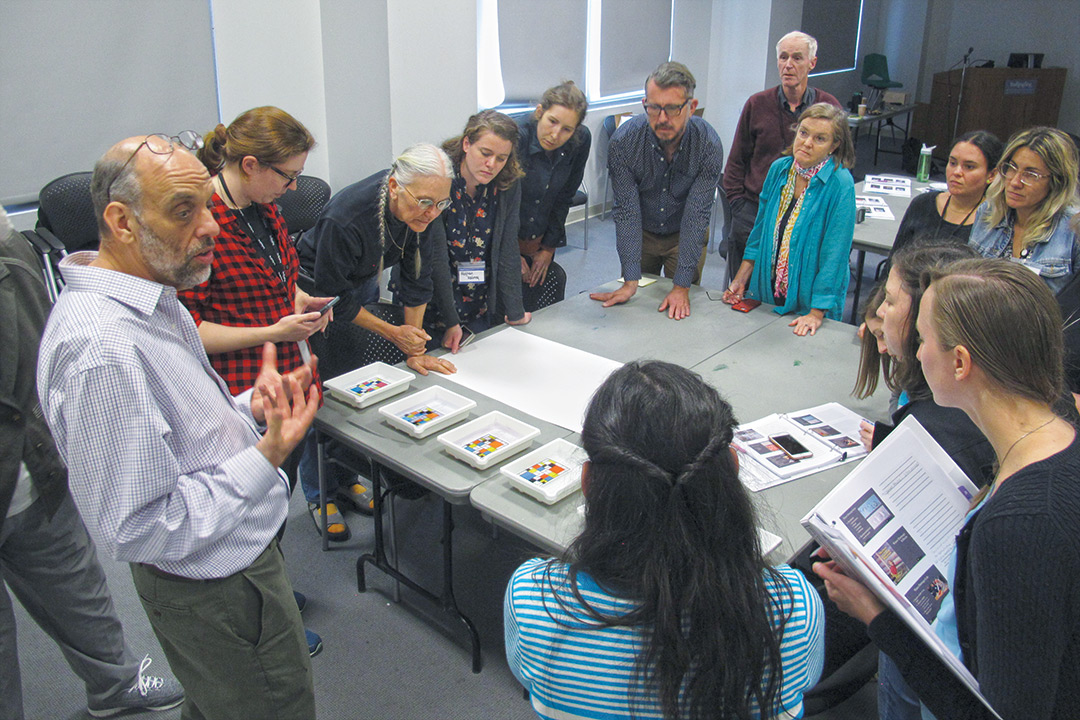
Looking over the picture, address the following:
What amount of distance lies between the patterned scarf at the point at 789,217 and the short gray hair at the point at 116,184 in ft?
7.74

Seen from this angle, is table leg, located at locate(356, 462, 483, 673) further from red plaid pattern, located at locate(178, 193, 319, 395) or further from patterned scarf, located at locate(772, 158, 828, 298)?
patterned scarf, located at locate(772, 158, 828, 298)

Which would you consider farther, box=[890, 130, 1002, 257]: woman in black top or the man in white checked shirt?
box=[890, 130, 1002, 257]: woman in black top

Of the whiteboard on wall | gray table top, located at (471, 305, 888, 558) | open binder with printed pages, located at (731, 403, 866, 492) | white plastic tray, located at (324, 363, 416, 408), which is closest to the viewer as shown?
gray table top, located at (471, 305, 888, 558)

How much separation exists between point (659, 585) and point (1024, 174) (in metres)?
2.43

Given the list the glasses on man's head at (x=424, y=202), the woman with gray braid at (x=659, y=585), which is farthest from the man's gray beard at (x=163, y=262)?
the glasses on man's head at (x=424, y=202)

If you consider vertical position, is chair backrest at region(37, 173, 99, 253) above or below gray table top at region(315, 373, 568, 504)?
above

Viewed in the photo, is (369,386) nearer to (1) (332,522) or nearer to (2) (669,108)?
(1) (332,522)

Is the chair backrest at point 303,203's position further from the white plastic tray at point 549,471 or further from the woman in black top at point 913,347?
the woman in black top at point 913,347

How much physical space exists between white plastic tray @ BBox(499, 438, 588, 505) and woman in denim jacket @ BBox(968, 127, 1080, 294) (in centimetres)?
168

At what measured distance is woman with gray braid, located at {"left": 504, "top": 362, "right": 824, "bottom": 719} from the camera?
0.97m

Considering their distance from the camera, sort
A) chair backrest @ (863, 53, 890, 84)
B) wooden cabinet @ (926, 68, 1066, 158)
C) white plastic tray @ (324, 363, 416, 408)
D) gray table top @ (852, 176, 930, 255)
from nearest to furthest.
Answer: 1. white plastic tray @ (324, 363, 416, 408)
2. gray table top @ (852, 176, 930, 255)
3. wooden cabinet @ (926, 68, 1066, 158)
4. chair backrest @ (863, 53, 890, 84)

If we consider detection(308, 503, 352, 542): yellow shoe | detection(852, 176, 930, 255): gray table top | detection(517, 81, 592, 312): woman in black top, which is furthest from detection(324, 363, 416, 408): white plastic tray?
detection(852, 176, 930, 255): gray table top

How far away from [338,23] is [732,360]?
2.56 meters

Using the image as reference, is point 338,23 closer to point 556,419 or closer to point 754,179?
point 754,179
